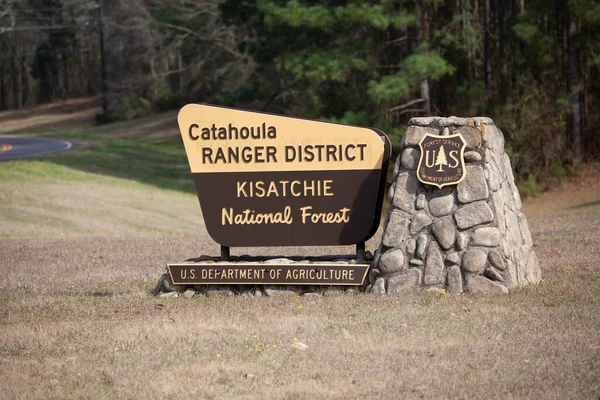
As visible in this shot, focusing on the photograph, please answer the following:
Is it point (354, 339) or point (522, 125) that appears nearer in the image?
point (354, 339)

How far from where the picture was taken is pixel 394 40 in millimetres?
30500

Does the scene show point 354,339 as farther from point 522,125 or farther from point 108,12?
point 108,12

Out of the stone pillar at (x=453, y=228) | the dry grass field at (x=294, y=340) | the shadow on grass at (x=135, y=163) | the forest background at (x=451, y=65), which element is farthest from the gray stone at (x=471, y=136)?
the shadow on grass at (x=135, y=163)

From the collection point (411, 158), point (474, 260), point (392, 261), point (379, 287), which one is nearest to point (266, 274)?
point (379, 287)

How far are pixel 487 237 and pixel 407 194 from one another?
3.24 ft

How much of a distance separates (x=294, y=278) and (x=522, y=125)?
20.3 metres

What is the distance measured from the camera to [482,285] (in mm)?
9633

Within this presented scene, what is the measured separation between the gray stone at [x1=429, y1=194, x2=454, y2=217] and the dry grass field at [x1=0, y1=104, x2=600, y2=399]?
0.89 m

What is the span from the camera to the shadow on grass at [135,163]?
34.6m

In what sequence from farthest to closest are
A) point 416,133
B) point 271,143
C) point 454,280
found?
point 271,143 → point 416,133 → point 454,280

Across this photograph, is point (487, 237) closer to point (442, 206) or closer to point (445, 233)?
point (445, 233)

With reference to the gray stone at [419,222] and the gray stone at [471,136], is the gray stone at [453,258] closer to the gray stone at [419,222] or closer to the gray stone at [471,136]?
the gray stone at [419,222]

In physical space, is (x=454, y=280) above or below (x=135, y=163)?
above

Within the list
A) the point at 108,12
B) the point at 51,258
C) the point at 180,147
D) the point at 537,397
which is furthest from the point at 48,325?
the point at 108,12
